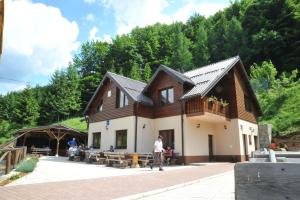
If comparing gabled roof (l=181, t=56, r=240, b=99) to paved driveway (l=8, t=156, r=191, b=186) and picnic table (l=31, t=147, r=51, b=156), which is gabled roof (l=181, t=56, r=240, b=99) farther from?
picnic table (l=31, t=147, r=51, b=156)

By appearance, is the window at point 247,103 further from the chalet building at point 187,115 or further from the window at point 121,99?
the window at point 121,99

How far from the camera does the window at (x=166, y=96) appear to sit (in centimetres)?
1895

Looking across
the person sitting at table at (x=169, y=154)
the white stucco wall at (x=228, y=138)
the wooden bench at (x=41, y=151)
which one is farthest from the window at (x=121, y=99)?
the wooden bench at (x=41, y=151)

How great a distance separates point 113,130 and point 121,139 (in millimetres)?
1145

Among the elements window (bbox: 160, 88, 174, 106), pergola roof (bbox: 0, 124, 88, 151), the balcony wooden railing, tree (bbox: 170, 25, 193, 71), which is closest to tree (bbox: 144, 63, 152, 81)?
tree (bbox: 170, 25, 193, 71)

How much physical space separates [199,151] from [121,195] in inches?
495

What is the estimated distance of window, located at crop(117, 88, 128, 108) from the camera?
20.2 meters

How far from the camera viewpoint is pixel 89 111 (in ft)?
79.5

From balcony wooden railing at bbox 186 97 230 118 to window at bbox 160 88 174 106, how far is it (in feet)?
6.48

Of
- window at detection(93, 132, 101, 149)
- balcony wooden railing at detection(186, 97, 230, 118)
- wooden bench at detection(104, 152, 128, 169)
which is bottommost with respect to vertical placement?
wooden bench at detection(104, 152, 128, 169)

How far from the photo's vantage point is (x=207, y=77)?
1820cm

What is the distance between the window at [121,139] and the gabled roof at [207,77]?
5.28 metres

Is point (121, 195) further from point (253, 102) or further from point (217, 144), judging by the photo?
point (253, 102)

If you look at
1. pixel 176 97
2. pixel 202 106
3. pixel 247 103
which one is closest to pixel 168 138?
pixel 176 97
